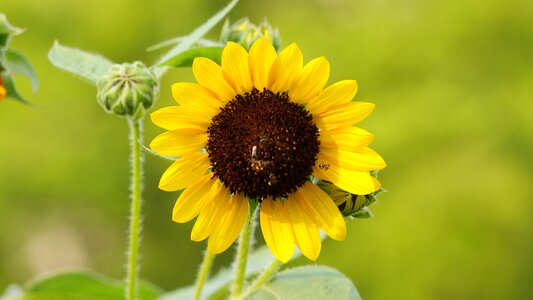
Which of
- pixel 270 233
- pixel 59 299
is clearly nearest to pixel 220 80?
pixel 270 233

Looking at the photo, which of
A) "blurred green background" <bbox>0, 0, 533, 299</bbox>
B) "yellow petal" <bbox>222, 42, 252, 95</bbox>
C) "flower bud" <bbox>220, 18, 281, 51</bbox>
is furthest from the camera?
"blurred green background" <bbox>0, 0, 533, 299</bbox>

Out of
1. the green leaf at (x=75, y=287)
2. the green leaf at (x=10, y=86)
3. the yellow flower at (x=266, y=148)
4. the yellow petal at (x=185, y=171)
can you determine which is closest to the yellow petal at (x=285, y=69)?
the yellow flower at (x=266, y=148)

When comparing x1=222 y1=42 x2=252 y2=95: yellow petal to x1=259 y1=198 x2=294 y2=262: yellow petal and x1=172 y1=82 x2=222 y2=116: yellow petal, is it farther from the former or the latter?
x1=259 y1=198 x2=294 y2=262: yellow petal

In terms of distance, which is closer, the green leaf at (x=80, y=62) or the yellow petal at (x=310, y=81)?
the yellow petal at (x=310, y=81)

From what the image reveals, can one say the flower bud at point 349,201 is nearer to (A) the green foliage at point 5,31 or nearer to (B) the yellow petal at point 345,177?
(B) the yellow petal at point 345,177

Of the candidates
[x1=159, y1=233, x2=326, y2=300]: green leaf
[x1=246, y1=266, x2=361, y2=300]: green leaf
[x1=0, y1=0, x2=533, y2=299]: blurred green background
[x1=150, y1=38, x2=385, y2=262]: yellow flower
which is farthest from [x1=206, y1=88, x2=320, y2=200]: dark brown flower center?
[x1=0, y1=0, x2=533, y2=299]: blurred green background
